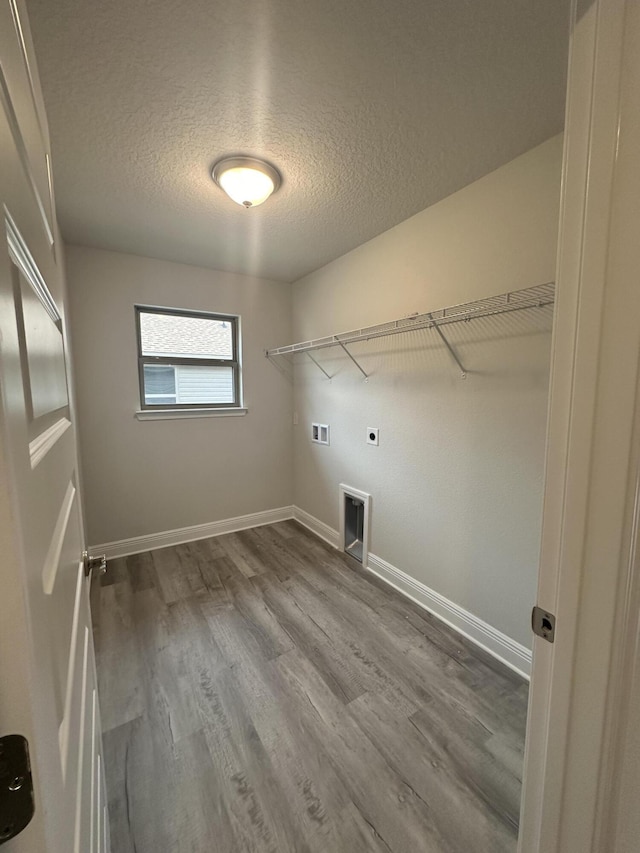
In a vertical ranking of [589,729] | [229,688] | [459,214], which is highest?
[459,214]

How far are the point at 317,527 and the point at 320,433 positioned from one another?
902mm

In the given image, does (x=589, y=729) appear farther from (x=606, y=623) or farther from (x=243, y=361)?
(x=243, y=361)

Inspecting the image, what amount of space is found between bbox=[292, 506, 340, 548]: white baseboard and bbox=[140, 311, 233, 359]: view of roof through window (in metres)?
1.71

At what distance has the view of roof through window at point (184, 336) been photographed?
9.37ft

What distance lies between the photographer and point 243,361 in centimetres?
321

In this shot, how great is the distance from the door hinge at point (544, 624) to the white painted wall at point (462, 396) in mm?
1063

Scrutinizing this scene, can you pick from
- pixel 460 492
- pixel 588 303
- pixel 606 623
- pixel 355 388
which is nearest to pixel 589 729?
pixel 606 623

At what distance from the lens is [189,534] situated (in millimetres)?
3088

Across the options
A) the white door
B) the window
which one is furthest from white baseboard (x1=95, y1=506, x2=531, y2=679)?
the white door

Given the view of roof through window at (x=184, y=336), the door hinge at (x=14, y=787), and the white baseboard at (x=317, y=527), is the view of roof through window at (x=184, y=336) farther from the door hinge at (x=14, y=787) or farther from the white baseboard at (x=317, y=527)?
the door hinge at (x=14, y=787)

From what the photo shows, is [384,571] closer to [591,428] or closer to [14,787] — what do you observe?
[591,428]

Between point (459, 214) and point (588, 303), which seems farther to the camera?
point (459, 214)

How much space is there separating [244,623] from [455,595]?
1.25 meters

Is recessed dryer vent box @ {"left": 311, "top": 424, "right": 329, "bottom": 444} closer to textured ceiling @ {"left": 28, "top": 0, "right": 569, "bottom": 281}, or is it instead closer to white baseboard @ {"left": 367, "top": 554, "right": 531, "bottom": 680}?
white baseboard @ {"left": 367, "top": 554, "right": 531, "bottom": 680}
